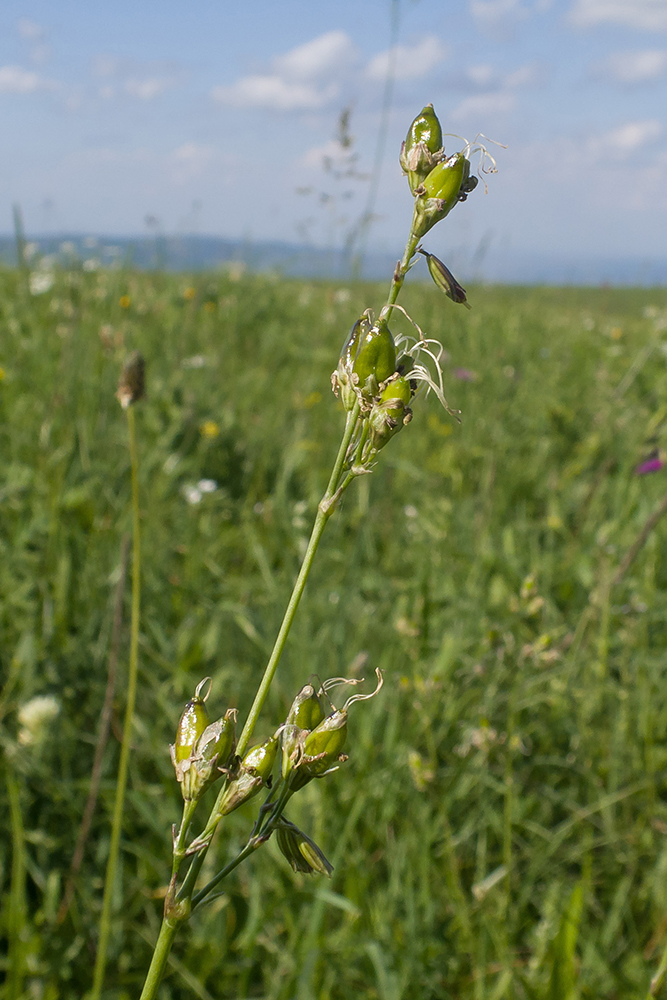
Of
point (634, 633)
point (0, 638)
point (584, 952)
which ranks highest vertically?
point (634, 633)

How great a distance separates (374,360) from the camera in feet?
1.69

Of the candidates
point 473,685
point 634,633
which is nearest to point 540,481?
point 634,633

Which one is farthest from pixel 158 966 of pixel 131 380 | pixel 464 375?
pixel 464 375

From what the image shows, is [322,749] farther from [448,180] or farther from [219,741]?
[448,180]

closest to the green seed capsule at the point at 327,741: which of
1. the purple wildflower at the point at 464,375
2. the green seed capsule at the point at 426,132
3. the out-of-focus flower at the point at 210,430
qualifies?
the green seed capsule at the point at 426,132

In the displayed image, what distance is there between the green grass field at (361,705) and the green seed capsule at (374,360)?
30 cm

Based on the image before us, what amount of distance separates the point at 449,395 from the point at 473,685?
233 cm

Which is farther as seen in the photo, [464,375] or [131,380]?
[464,375]

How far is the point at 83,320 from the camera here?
3.84m

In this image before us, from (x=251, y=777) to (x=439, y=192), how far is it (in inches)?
15.7

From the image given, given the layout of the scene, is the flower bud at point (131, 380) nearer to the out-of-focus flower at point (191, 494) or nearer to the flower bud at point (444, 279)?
the flower bud at point (444, 279)

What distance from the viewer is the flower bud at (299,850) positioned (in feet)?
1.72

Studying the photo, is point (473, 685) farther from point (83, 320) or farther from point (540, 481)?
point (83, 320)

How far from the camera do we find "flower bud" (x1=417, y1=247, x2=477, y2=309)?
0.53 meters
